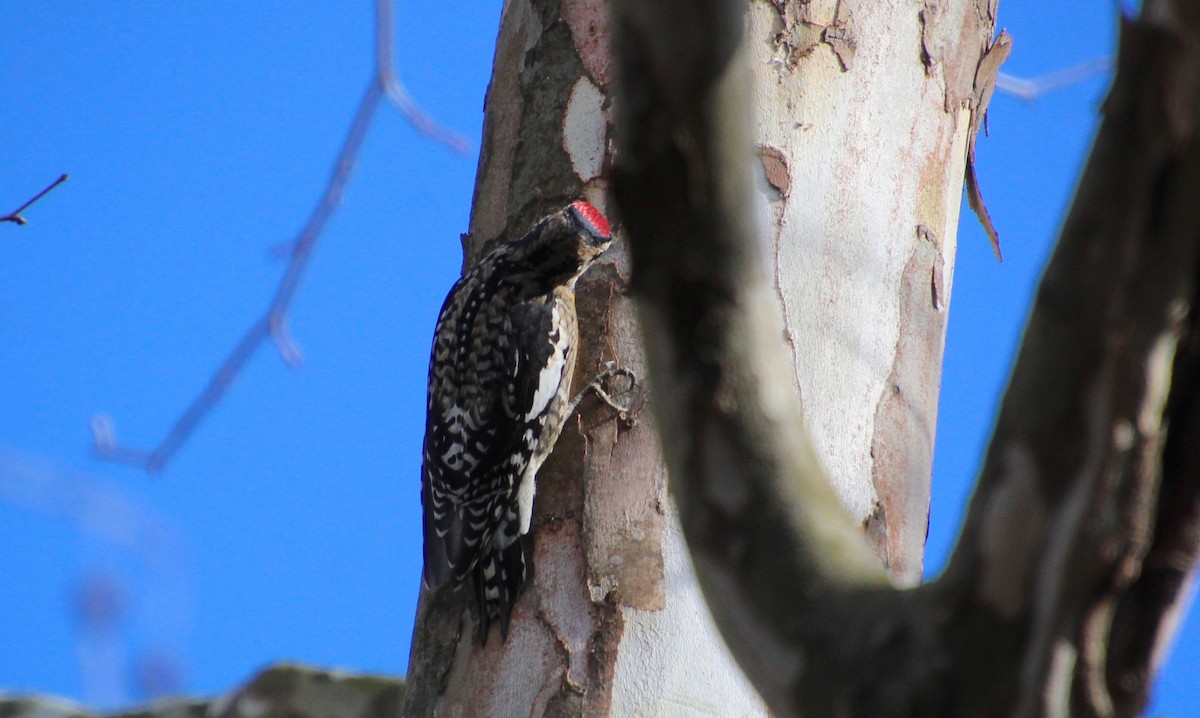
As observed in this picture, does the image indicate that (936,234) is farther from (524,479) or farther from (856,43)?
(524,479)

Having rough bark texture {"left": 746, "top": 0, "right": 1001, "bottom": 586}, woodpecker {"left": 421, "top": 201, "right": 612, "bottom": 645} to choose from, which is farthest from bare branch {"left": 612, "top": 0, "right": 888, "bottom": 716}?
woodpecker {"left": 421, "top": 201, "right": 612, "bottom": 645}

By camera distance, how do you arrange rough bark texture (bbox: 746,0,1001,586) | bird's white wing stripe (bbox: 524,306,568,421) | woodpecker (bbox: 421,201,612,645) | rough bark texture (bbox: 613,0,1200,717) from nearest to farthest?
rough bark texture (bbox: 613,0,1200,717) → rough bark texture (bbox: 746,0,1001,586) → woodpecker (bbox: 421,201,612,645) → bird's white wing stripe (bbox: 524,306,568,421)

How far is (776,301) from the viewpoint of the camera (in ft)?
8.10

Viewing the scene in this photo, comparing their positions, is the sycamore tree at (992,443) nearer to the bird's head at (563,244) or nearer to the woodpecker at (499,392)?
the woodpecker at (499,392)

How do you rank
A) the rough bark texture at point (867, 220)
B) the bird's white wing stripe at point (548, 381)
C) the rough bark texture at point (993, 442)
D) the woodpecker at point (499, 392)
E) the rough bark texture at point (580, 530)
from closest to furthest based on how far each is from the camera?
the rough bark texture at point (993, 442), the rough bark texture at point (580, 530), the rough bark texture at point (867, 220), the woodpecker at point (499, 392), the bird's white wing stripe at point (548, 381)

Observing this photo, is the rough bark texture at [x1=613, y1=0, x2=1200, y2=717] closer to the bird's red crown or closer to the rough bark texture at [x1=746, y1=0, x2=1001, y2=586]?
the rough bark texture at [x1=746, y1=0, x2=1001, y2=586]

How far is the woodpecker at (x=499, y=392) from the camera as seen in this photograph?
276 centimetres

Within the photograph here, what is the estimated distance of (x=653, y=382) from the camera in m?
1.25

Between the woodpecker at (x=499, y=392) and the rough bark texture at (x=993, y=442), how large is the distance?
1355 mm

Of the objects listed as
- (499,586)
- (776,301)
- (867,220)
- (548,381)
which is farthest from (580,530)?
(867,220)

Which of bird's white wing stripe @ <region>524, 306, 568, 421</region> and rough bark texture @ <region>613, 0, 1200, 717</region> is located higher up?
bird's white wing stripe @ <region>524, 306, 568, 421</region>

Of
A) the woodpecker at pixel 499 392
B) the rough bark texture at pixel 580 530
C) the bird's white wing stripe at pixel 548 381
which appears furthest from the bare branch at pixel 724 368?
the bird's white wing stripe at pixel 548 381

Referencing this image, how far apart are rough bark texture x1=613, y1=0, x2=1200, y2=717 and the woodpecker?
1.36 m

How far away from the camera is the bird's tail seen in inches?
95.3
